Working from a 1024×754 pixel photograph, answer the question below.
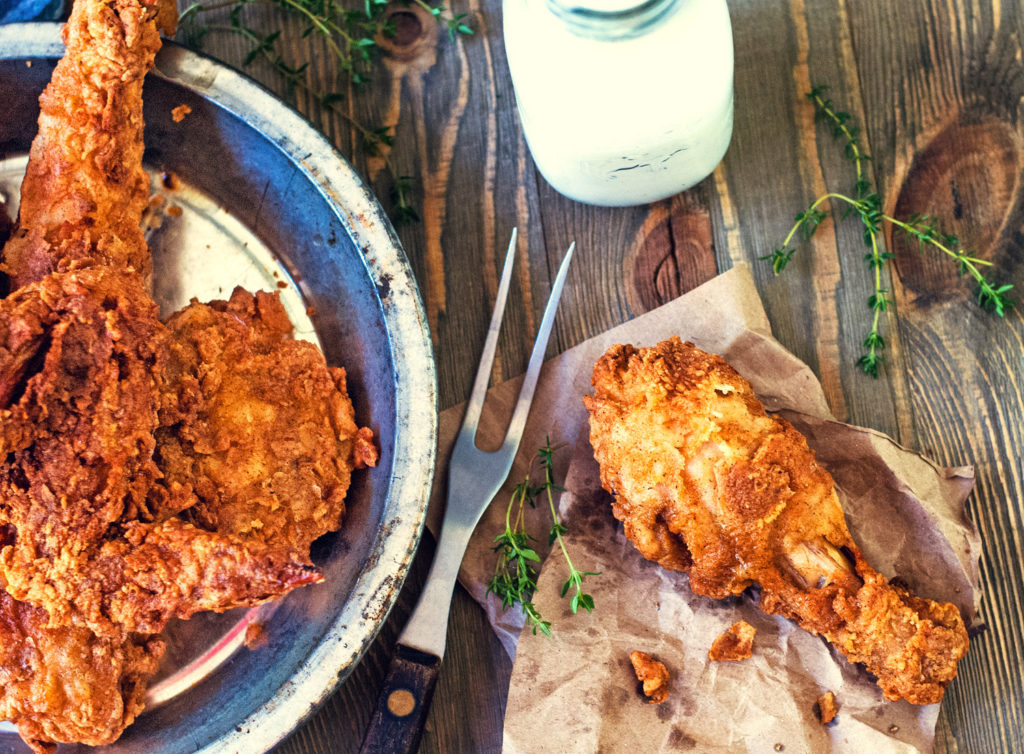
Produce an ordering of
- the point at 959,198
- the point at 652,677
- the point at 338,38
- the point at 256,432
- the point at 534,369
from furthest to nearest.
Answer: the point at 338,38, the point at 959,198, the point at 534,369, the point at 652,677, the point at 256,432

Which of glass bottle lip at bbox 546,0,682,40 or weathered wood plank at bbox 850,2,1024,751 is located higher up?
glass bottle lip at bbox 546,0,682,40

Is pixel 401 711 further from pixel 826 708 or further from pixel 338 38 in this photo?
pixel 338 38

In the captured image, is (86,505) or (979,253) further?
(979,253)

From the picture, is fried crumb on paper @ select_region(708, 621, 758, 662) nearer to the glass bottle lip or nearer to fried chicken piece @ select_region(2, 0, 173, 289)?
the glass bottle lip

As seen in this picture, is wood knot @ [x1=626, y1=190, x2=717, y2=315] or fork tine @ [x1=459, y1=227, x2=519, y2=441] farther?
wood knot @ [x1=626, y1=190, x2=717, y2=315]

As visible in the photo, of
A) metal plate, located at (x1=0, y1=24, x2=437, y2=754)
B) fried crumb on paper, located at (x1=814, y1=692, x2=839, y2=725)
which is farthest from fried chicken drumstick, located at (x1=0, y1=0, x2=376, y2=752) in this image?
fried crumb on paper, located at (x1=814, y1=692, x2=839, y2=725)

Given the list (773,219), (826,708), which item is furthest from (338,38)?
(826,708)
